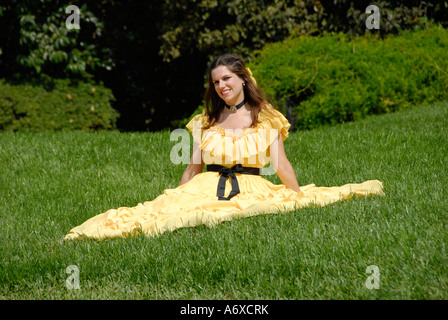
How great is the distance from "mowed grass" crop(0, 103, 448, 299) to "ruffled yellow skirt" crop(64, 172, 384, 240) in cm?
10

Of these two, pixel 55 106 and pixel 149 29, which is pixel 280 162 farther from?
pixel 149 29

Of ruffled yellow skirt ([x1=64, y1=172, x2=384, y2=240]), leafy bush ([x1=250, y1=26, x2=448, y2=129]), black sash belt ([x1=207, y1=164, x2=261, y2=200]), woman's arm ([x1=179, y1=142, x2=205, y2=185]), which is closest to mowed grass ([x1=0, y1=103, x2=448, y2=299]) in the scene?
ruffled yellow skirt ([x1=64, y1=172, x2=384, y2=240])

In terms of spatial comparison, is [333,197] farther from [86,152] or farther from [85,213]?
[86,152]

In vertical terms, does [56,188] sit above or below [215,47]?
below

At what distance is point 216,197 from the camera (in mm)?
4703

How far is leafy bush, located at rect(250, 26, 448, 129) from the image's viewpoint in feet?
31.1

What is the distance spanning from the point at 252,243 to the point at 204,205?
2.51 ft

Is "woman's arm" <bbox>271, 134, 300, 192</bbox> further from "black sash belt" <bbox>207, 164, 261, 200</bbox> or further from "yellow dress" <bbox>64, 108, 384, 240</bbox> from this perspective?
"black sash belt" <bbox>207, 164, 261, 200</bbox>

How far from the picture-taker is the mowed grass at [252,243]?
333cm

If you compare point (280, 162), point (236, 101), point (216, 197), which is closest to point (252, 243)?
point (216, 197)
